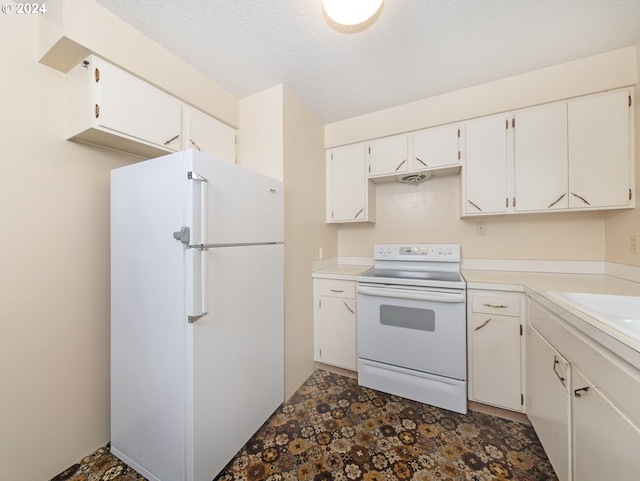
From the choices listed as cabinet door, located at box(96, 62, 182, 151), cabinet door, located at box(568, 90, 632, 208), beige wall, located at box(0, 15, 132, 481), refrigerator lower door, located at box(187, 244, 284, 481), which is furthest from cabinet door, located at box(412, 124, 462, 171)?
beige wall, located at box(0, 15, 132, 481)

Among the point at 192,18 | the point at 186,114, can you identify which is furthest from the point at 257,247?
the point at 192,18

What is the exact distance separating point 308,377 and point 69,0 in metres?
2.83

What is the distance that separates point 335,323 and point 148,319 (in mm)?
1456

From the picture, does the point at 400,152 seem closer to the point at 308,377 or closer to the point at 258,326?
the point at 258,326

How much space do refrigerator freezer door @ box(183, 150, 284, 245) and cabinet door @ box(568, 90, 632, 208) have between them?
2158 mm

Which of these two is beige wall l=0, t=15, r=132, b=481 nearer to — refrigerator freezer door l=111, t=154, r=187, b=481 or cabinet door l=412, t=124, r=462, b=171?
refrigerator freezer door l=111, t=154, r=187, b=481

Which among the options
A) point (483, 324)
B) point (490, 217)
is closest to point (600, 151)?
point (490, 217)

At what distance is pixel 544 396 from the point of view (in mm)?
1279

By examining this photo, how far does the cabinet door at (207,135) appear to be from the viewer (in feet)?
5.51

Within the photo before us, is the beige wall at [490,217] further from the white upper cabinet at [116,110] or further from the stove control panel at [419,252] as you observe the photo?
the white upper cabinet at [116,110]

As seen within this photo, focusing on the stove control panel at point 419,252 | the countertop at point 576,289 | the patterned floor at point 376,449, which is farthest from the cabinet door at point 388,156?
the patterned floor at point 376,449

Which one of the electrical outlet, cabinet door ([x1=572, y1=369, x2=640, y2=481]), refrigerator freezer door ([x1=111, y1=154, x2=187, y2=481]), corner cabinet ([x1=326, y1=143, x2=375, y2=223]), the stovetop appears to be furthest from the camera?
corner cabinet ([x1=326, y1=143, x2=375, y2=223])

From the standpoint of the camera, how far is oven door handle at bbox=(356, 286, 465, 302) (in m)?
1.67

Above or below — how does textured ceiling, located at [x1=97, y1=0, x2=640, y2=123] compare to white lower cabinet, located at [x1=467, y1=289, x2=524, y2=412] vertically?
above
